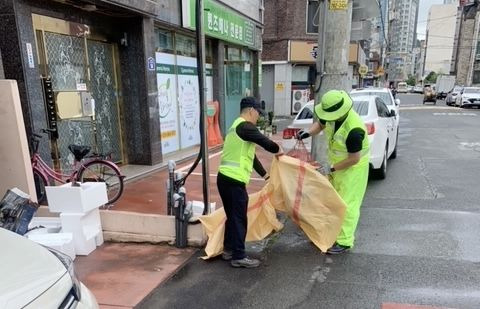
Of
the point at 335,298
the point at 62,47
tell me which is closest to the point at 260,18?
the point at 62,47

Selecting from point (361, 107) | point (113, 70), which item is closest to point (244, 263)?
point (361, 107)

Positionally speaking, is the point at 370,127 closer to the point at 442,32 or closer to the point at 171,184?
the point at 171,184

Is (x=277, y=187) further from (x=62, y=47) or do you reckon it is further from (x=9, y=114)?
(x=62, y=47)

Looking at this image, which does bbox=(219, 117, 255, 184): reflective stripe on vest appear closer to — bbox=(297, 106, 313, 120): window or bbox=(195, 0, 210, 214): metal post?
bbox=(195, 0, 210, 214): metal post

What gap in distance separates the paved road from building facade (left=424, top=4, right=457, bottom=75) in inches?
3378

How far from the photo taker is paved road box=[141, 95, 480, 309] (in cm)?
338

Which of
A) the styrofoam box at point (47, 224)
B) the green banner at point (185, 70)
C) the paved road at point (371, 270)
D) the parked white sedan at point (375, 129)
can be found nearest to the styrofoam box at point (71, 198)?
the styrofoam box at point (47, 224)

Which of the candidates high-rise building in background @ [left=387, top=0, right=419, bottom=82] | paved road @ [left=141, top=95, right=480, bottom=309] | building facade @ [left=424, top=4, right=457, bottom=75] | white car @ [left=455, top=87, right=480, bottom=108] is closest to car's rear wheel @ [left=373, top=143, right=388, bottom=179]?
paved road @ [left=141, top=95, right=480, bottom=309]

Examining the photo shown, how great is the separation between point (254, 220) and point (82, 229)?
5.96 ft

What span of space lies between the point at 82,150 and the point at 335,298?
3.78 m

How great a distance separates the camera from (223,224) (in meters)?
4.21

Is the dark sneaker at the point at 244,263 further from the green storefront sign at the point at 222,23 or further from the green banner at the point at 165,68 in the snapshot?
the green storefront sign at the point at 222,23

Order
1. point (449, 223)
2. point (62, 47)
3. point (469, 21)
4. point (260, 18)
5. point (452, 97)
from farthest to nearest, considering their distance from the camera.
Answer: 1. point (469, 21)
2. point (452, 97)
3. point (260, 18)
4. point (62, 47)
5. point (449, 223)

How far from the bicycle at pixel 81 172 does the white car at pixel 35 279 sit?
296 cm
